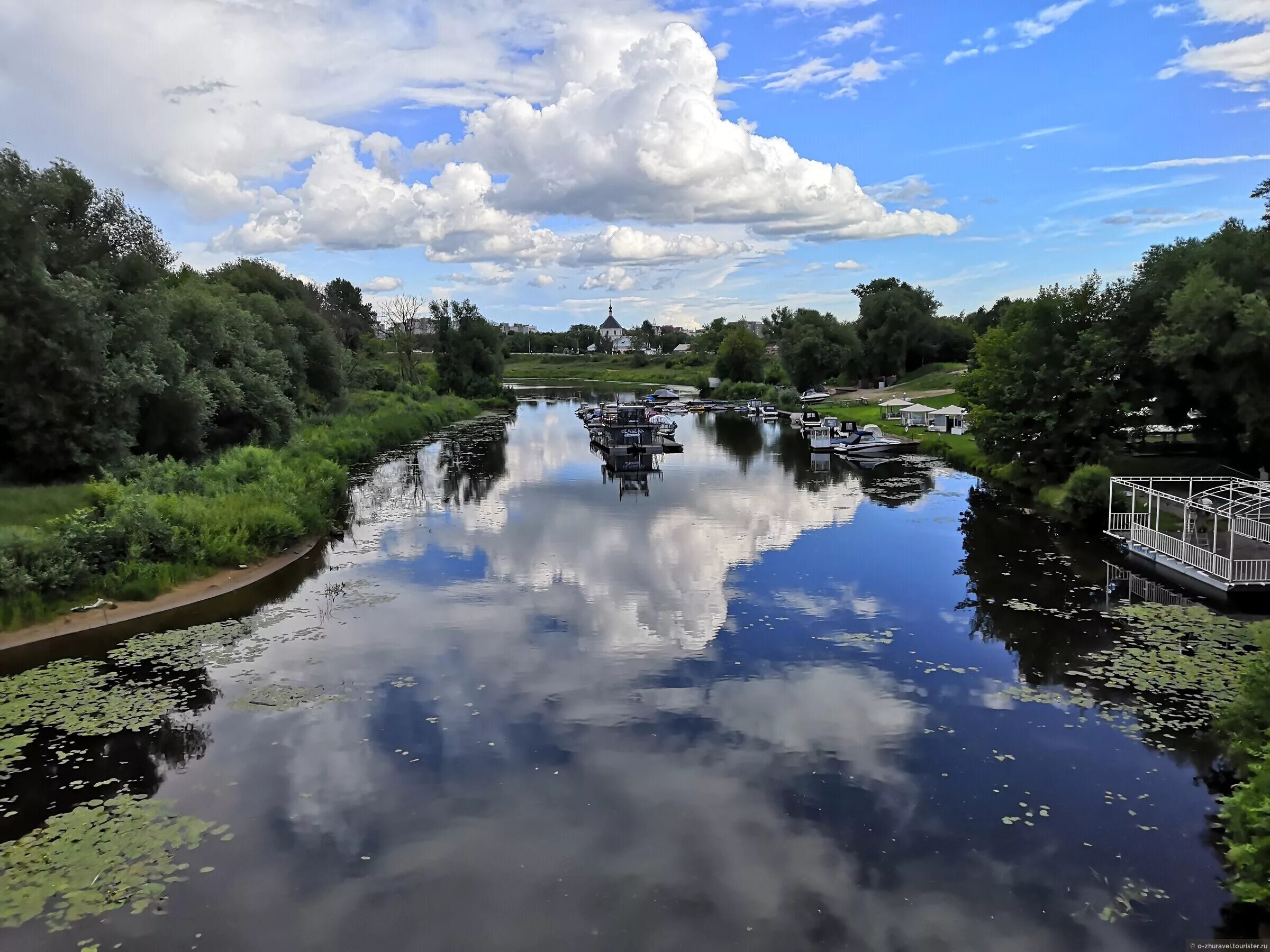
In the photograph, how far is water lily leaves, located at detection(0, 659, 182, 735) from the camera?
51.0ft

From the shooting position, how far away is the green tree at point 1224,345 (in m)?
26.5

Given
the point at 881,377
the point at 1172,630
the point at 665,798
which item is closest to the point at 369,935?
the point at 665,798

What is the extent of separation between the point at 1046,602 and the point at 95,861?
68.2 ft

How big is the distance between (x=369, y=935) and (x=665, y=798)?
4450 mm

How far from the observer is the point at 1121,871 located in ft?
36.0

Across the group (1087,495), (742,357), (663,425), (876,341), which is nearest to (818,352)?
(876,341)

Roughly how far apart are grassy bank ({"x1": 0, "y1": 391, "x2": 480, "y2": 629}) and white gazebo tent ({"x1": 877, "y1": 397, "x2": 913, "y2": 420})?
47.0 m

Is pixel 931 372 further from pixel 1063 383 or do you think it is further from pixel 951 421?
pixel 1063 383

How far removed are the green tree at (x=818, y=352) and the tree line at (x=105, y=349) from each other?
61899mm

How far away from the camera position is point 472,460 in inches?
2148

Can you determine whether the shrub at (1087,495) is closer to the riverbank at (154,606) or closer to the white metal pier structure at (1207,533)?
the white metal pier structure at (1207,533)

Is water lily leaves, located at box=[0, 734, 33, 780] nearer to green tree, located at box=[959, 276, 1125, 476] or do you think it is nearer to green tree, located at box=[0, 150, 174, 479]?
green tree, located at box=[0, 150, 174, 479]

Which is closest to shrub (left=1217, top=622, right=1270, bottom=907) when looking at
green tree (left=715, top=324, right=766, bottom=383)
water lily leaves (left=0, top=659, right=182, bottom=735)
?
water lily leaves (left=0, top=659, right=182, bottom=735)

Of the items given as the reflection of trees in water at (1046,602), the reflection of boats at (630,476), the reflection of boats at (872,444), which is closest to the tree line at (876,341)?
the reflection of boats at (872,444)
